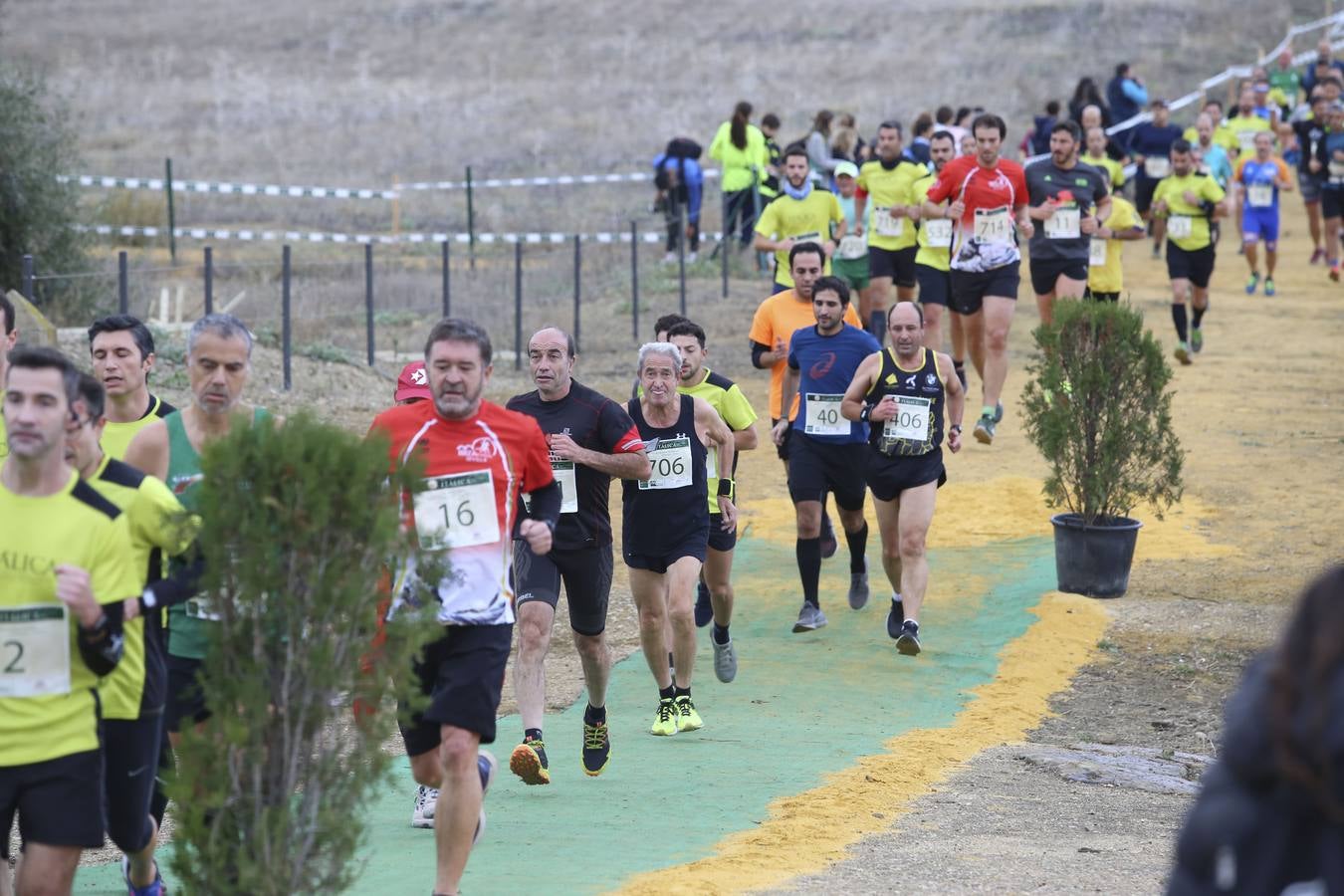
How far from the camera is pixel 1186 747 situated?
382 inches

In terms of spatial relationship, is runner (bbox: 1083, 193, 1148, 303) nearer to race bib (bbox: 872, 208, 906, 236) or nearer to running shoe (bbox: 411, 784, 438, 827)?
race bib (bbox: 872, 208, 906, 236)

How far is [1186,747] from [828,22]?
5081cm

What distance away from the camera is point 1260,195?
78.9ft

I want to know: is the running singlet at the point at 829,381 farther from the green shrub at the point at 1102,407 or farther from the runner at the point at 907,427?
the green shrub at the point at 1102,407

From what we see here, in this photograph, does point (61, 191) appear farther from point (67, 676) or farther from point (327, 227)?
point (67, 676)

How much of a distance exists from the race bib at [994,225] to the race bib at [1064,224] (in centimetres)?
122

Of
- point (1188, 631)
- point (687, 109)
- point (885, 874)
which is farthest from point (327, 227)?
point (885, 874)

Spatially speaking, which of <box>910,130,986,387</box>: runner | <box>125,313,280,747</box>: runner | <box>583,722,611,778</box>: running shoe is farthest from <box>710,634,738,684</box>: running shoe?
<box>910,130,986,387</box>: runner

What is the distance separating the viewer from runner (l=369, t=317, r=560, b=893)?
614 centimetres

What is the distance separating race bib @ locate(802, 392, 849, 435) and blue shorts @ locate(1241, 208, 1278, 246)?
48.1ft

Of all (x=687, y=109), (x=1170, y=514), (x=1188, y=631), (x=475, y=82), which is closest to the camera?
(x=1188, y=631)

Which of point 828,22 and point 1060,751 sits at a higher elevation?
point 828,22

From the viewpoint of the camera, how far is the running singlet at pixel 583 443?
8500mm

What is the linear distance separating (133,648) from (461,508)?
1301 mm
